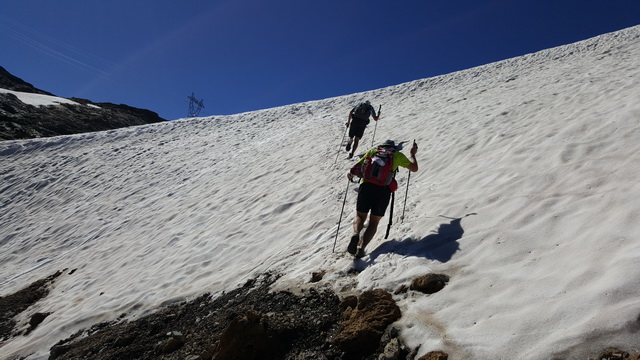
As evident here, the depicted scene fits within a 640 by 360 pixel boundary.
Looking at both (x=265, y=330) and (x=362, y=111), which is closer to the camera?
(x=265, y=330)

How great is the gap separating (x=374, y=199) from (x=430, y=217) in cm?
102

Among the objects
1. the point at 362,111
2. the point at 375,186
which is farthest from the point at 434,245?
the point at 362,111

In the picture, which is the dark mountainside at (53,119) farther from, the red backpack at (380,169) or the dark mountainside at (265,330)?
the red backpack at (380,169)

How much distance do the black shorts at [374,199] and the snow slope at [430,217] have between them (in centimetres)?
50

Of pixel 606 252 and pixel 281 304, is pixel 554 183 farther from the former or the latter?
pixel 281 304

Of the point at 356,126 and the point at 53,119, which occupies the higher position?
the point at 53,119

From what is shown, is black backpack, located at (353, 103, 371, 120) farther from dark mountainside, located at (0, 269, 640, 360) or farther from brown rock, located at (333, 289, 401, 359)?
brown rock, located at (333, 289, 401, 359)

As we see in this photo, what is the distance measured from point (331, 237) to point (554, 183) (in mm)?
3393

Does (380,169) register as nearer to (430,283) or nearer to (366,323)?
(430,283)

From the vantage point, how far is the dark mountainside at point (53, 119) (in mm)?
23328

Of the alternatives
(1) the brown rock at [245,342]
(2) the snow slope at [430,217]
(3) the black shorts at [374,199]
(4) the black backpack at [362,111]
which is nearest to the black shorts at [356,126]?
(4) the black backpack at [362,111]

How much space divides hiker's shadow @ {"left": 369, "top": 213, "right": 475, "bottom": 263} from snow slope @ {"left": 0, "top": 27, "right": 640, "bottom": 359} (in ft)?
0.09

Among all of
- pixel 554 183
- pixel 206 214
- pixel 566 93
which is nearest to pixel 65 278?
pixel 206 214

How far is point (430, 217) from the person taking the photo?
17.6 feet
